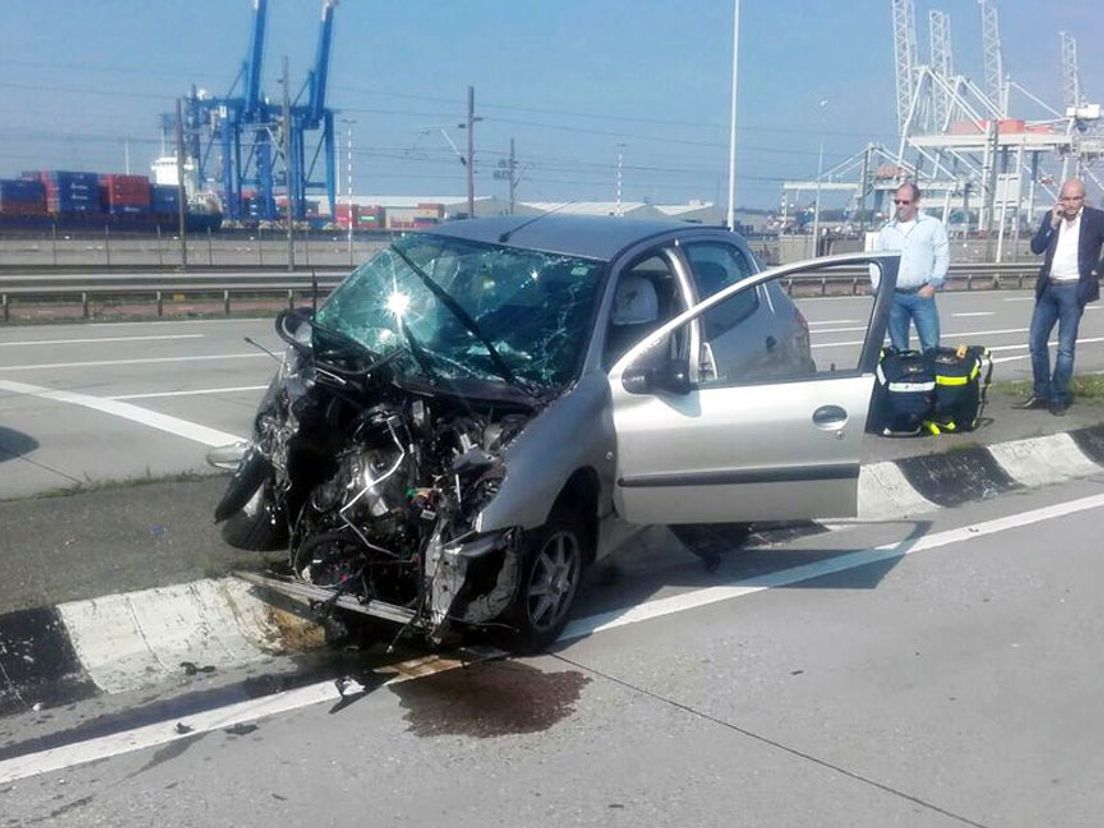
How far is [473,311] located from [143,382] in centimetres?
911

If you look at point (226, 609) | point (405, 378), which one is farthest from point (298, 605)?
point (405, 378)

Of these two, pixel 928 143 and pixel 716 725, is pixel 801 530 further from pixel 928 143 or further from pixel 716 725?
pixel 928 143

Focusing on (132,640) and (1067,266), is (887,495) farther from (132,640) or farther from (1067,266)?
(132,640)

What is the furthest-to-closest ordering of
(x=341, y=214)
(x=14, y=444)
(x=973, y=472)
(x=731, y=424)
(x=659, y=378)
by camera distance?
1. (x=341, y=214)
2. (x=14, y=444)
3. (x=973, y=472)
4. (x=731, y=424)
5. (x=659, y=378)

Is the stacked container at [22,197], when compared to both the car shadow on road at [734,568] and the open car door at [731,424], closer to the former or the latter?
the car shadow on road at [734,568]

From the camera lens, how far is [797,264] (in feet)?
21.7

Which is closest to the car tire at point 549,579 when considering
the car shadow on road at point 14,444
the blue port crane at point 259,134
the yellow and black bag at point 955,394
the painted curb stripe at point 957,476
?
the painted curb stripe at point 957,476

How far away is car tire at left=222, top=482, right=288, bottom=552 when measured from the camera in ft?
19.6

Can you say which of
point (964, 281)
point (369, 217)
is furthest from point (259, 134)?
point (964, 281)

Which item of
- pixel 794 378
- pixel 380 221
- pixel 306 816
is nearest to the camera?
pixel 306 816

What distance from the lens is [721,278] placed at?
726cm

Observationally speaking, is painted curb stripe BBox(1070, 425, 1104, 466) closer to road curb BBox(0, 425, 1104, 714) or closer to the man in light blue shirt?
the man in light blue shirt

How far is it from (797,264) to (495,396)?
1.83 meters

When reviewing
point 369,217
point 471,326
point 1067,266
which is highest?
point 369,217
